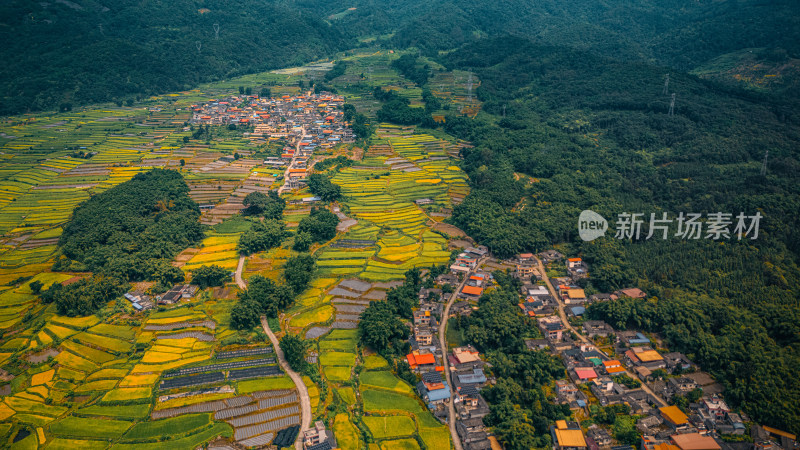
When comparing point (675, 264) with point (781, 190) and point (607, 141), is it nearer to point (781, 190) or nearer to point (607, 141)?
point (781, 190)

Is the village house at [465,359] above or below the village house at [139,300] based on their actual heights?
below

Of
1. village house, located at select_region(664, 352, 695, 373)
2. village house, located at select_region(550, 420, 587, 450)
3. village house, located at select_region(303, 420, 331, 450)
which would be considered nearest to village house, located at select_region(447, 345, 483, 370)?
village house, located at select_region(550, 420, 587, 450)

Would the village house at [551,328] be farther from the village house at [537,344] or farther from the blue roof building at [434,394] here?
the blue roof building at [434,394]

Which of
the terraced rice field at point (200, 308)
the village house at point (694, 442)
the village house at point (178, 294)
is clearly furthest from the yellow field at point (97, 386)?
the village house at point (694, 442)

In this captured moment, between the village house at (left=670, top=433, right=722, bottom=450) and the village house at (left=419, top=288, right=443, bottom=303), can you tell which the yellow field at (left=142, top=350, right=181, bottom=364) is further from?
the village house at (left=670, top=433, right=722, bottom=450)

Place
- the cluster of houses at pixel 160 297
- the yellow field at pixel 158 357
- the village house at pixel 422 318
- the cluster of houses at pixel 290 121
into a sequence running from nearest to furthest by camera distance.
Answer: the yellow field at pixel 158 357 → the village house at pixel 422 318 → the cluster of houses at pixel 160 297 → the cluster of houses at pixel 290 121

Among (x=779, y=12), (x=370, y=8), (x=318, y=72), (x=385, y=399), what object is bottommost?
(x=385, y=399)

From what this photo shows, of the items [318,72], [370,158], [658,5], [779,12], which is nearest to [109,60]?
[318,72]
